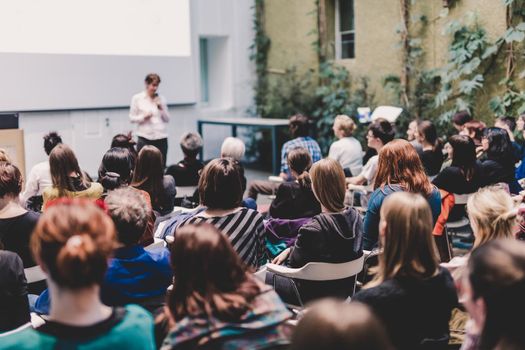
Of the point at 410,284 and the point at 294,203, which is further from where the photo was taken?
the point at 294,203

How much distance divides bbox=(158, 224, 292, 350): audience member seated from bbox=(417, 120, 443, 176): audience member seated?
363 centimetres

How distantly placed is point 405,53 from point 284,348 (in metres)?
7.21

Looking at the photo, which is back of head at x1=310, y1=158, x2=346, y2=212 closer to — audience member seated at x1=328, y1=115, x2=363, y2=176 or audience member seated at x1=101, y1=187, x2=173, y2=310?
audience member seated at x1=101, y1=187, x2=173, y2=310

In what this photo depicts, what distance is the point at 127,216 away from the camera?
7.77 feet

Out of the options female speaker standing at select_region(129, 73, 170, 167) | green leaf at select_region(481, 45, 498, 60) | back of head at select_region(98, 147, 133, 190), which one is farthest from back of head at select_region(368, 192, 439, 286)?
green leaf at select_region(481, 45, 498, 60)

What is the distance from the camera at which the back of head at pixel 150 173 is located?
3898mm

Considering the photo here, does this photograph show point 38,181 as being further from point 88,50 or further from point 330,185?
point 88,50

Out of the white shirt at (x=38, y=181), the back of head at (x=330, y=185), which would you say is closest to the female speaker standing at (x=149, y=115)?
the white shirt at (x=38, y=181)

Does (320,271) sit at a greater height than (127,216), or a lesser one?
lesser

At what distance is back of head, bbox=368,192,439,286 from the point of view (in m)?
2.08

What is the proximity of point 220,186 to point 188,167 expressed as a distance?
2.11 metres

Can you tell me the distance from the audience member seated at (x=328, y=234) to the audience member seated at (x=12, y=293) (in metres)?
1.24

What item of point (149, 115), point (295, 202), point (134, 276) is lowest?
point (134, 276)

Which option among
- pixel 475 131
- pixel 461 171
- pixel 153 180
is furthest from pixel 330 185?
pixel 475 131
